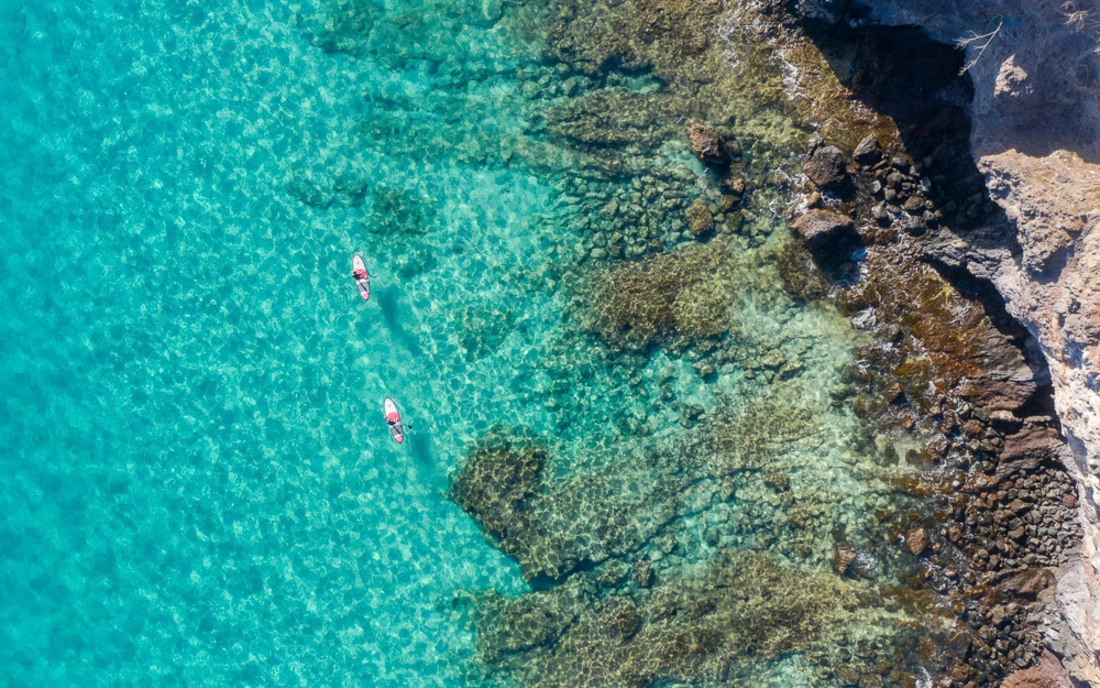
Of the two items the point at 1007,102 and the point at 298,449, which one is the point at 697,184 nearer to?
→ the point at 1007,102

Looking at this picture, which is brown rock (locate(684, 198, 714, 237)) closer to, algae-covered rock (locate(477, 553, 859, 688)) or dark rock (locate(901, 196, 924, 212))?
dark rock (locate(901, 196, 924, 212))

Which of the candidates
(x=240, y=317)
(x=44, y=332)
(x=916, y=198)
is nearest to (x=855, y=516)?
(x=916, y=198)

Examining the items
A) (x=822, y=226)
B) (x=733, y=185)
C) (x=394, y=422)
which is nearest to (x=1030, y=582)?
(x=822, y=226)

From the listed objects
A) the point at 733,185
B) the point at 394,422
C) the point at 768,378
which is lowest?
the point at 768,378

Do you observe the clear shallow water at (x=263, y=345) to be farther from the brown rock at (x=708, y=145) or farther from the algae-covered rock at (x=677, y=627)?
the brown rock at (x=708, y=145)

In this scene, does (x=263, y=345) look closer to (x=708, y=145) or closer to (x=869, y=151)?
(x=708, y=145)
